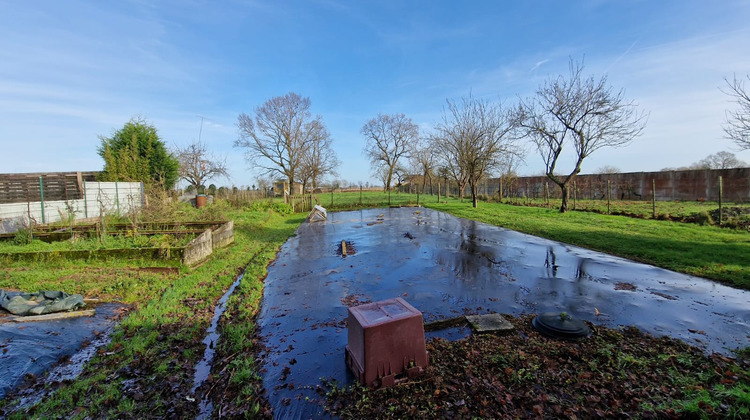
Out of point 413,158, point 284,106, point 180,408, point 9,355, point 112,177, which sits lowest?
point 180,408

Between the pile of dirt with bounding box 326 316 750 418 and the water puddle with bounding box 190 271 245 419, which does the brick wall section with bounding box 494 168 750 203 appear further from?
the water puddle with bounding box 190 271 245 419

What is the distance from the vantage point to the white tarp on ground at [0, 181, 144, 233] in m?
10.6

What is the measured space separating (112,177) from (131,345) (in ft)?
50.3

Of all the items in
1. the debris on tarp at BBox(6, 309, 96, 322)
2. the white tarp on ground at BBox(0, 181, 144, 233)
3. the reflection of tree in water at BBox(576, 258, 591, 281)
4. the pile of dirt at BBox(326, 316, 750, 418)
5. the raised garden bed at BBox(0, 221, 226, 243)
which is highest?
the white tarp on ground at BBox(0, 181, 144, 233)

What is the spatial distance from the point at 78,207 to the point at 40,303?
11151 millimetres

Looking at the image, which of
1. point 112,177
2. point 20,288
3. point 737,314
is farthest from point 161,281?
point 112,177

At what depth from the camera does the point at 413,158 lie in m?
44.6

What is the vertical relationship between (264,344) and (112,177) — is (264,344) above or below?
below

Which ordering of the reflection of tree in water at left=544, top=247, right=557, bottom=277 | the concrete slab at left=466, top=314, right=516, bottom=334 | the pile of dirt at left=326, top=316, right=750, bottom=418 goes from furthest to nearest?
1. the reflection of tree in water at left=544, top=247, right=557, bottom=277
2. the concrete slab at left=466, top=314, right=516, bottom=334
3. the pile of dirt at left=326, top=316, right=750, bottom=418

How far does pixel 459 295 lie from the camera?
5484 millimetres

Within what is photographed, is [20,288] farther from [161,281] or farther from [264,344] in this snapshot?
[264,344]

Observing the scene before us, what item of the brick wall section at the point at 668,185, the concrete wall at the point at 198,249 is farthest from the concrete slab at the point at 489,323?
the brick wall section at the point at 668,185

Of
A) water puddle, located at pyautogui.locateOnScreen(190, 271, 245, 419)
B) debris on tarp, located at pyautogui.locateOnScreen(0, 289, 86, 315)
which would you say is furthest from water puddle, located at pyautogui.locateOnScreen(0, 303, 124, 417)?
water puddle, located at pyautogui.locateOnScreen(190, 271, 245, 419)

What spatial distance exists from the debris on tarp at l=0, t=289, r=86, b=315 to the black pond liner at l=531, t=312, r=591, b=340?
6.97m
